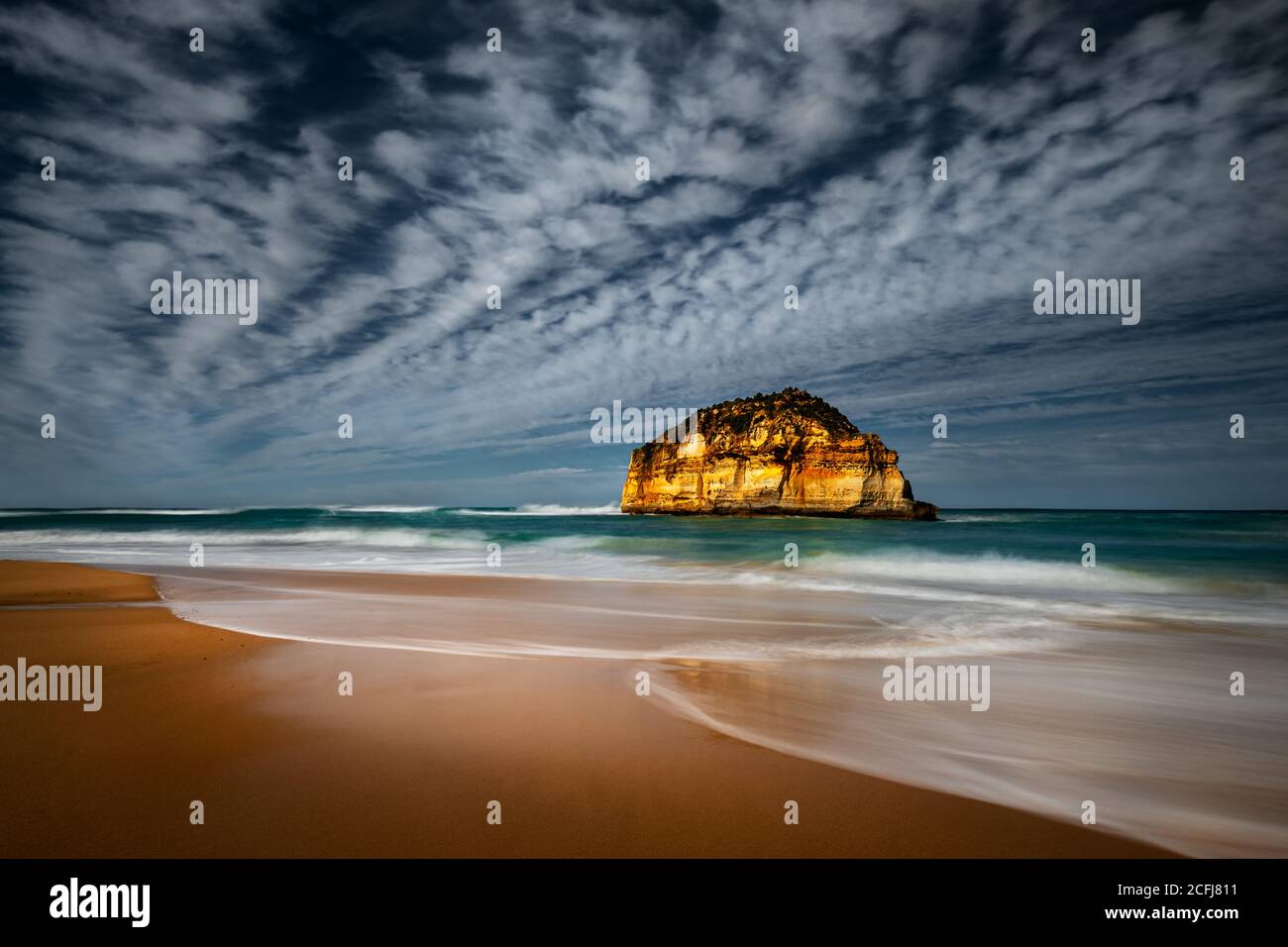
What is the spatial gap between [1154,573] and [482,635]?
18.5 metres

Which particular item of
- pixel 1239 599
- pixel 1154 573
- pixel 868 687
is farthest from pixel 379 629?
pixel 1154 573

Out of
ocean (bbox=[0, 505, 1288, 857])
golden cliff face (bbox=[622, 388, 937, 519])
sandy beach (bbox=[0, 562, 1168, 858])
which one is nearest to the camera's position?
sandy beach (bbox=[0, 562, 1168, 858])

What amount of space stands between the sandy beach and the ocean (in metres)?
0.51

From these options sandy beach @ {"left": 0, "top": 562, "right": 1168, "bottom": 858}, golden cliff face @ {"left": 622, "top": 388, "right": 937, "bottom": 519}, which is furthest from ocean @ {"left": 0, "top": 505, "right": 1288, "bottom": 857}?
golden cliff face @ {"left": 622, "top": 388, "right": 937, "bottom": 519}

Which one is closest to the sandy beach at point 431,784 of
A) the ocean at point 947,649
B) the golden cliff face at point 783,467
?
the ocean at point 947,649

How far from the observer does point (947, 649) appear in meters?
6.93

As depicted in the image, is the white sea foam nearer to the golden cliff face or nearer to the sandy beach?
the golden cliff face

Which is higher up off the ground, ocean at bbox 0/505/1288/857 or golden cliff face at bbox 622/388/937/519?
golden cliff face at bbox 622/388/937/519

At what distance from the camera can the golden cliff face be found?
51.9 m

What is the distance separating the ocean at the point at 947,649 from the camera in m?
3.39

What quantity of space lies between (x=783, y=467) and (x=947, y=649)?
48.1 meters

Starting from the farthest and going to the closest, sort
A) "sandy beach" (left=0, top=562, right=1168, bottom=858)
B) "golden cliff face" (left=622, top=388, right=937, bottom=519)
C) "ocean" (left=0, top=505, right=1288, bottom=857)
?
"golden cliff face" (left=622, top=388, right=937, bottom=519) < "ocean" (left=0, top=505, right=1288, bottom=857) < "sandy beach" (left=0, top=562, right=1168, bottom=858)
